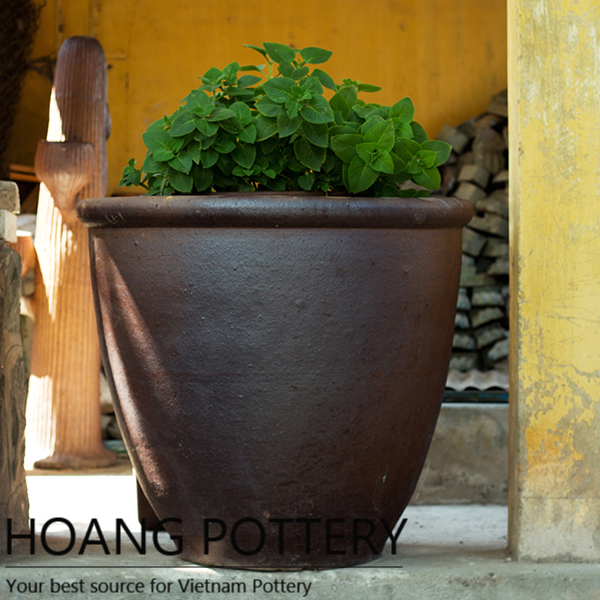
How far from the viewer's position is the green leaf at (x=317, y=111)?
1.59 meters

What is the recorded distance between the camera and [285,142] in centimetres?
167

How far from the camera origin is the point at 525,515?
173 centimetres

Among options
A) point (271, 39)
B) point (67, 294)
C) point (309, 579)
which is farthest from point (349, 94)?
point (271, 39)

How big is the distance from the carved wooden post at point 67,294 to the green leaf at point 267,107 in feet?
7.41

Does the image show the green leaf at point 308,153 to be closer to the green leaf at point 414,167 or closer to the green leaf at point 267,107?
the green leaf at point 267,107

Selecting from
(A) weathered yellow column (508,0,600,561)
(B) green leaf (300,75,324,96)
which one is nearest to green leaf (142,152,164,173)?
(B) green leaf (300,75,324,96)

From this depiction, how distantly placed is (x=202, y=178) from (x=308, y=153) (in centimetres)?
22

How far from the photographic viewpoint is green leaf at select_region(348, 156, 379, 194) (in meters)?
1.60

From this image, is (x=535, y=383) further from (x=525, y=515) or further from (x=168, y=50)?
(x=168, y=50)

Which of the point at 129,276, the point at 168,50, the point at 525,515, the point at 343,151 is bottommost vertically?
the point at 525,515

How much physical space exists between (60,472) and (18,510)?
5.69 feet

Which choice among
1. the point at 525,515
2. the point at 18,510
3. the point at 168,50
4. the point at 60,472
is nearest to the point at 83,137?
the point at 60,472

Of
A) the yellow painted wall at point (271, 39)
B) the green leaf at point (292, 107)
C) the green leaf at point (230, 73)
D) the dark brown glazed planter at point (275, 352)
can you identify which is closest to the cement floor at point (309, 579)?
the dark brown glazed planter at point (275, 352)

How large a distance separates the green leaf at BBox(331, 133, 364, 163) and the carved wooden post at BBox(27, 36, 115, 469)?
92.3 inches
